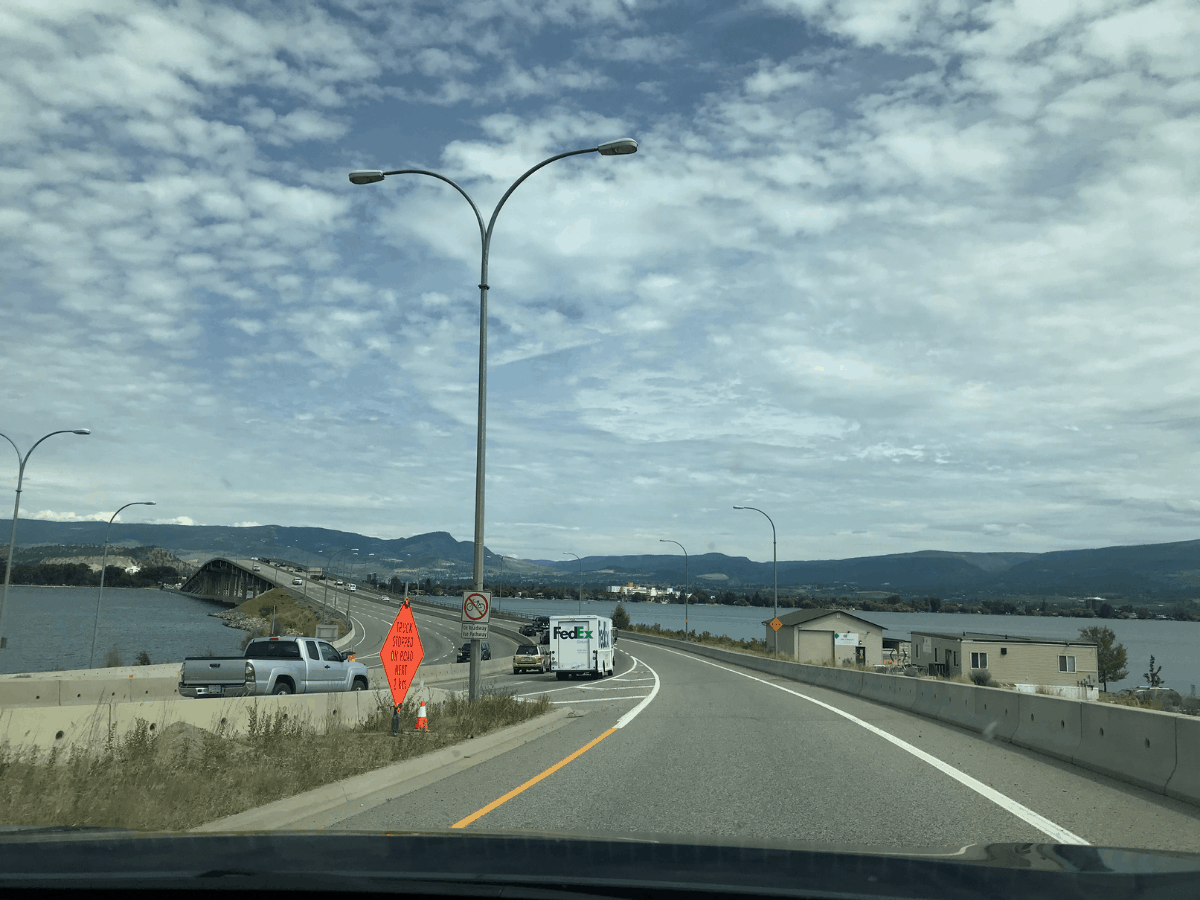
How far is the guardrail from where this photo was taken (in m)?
10.1

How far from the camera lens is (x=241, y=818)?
26.9ft

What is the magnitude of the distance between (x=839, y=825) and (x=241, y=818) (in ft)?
16.8

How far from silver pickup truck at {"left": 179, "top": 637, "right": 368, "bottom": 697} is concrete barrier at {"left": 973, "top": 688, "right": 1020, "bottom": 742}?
598 inches

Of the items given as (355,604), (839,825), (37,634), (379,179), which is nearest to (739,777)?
(839,825)

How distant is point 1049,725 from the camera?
14.0 m

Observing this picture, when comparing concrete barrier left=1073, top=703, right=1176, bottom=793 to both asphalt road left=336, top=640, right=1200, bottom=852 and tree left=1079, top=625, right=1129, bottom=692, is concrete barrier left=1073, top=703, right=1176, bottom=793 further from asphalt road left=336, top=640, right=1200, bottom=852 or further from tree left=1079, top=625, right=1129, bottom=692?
tree left=1079, top=625, right=1129, bottom=692

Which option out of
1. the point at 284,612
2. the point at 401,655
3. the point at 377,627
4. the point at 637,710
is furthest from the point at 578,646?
the point at 284,612

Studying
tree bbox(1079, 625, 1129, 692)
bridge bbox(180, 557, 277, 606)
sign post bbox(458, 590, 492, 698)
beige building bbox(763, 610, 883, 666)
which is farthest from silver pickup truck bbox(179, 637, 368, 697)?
bridge bbox(180, 557, 277, 606)

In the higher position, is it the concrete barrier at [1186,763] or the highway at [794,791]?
the concrete barrier at [1186,763]

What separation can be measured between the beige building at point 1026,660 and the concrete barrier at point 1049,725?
238 feet

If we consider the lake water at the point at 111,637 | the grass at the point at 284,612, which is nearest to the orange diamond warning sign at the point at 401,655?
the lake water at the point at 111,637

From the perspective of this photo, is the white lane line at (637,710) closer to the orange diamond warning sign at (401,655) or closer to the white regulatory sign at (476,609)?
the white regulatory sign at (476,609)

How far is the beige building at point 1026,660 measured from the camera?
82688mm

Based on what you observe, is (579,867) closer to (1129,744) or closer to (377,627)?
(1129,744)
